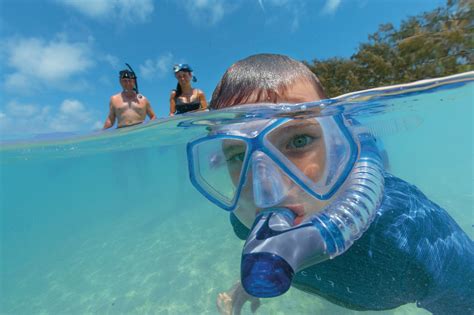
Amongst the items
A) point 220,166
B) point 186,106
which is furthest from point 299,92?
point 186,106

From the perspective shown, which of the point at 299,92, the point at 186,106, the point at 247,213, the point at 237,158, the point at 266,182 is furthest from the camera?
the point at 186,106

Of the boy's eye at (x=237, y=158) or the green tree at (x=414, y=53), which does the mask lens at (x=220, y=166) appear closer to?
the boy's eye at (x=237, y=158)

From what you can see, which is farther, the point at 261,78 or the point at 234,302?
the point at 234,302

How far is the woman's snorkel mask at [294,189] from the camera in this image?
1.32 metres

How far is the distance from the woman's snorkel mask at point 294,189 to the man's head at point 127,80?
5.60 meters

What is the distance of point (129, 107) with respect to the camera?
7.87 meters

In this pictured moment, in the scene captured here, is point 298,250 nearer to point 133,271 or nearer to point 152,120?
point 152,120

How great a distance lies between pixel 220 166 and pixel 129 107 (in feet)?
18.0

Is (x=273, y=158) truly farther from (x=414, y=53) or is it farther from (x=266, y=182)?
(x=414, y=53)

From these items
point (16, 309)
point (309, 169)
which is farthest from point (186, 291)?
point (16, 309)

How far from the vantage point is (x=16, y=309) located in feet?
31.0

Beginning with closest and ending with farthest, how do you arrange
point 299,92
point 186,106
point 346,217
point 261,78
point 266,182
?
point 346,217
point 266,182
point 261,78
point 299,92
point 186,106

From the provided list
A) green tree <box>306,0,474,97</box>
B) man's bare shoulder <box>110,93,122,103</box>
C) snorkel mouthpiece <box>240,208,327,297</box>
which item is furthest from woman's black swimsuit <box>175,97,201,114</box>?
green tree <box>306,0,474,97</box>

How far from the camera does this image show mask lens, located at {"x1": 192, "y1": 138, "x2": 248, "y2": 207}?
2629 mm
